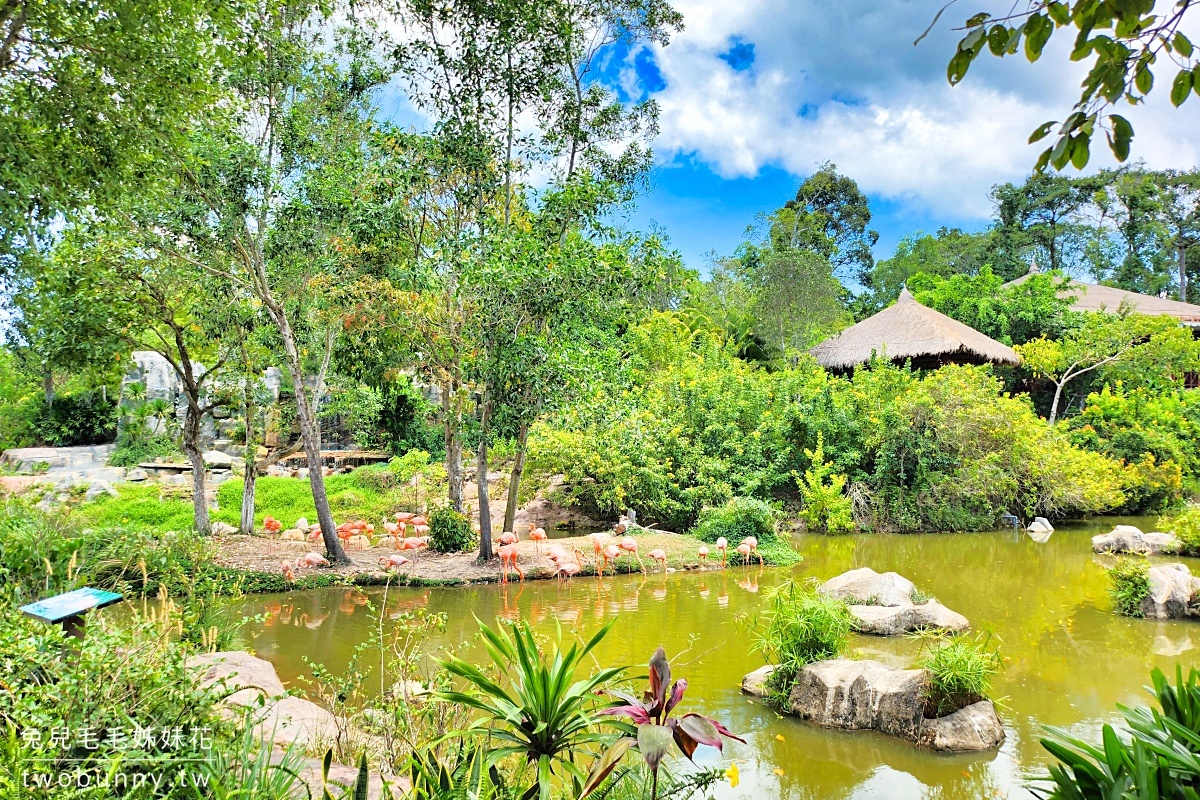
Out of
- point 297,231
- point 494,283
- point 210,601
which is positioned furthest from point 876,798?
point 297,231

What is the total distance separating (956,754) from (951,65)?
4175mm

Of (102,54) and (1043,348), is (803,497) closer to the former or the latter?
(1043,348)

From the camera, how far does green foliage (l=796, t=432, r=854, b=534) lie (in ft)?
42.9

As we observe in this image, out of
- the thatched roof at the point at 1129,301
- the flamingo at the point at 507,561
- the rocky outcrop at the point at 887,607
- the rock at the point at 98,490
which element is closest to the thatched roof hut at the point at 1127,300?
the thatched roof at the point at 1129,301

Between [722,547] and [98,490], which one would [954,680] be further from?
[98,490]

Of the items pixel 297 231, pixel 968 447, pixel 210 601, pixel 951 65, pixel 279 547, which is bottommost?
pixel 279 547

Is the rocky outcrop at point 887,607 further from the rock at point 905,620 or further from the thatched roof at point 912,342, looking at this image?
the thatched roof at point 912,342

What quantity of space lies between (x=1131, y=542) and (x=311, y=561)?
12.3 m

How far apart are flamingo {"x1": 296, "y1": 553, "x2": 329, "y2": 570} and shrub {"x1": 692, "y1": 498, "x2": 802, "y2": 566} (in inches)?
235

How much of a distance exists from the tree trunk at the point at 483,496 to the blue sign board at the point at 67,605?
22.6 feet

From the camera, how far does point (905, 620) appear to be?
698 centimetres

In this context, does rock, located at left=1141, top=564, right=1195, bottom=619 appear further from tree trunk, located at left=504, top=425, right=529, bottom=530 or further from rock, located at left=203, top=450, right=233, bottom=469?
rock, located at left=203, top=450, right=233, bottom=469

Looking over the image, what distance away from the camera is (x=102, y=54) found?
5570mm

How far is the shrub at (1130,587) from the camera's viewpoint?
7.71 m
